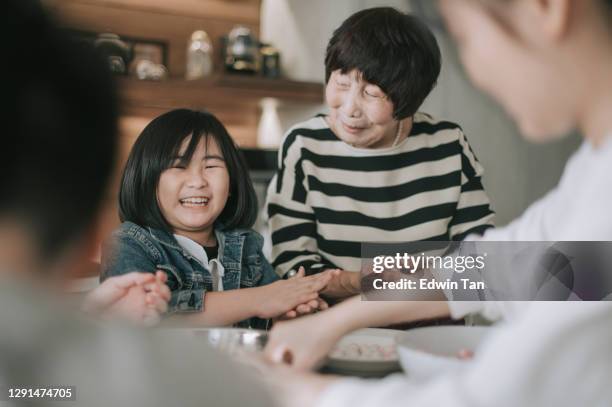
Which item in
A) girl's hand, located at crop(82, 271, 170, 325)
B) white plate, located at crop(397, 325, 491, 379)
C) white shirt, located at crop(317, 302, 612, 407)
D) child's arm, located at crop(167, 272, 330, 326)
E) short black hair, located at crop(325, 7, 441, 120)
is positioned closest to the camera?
white shirt, located at crop(317, 302, 612, 407)

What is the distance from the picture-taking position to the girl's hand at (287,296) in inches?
38.7

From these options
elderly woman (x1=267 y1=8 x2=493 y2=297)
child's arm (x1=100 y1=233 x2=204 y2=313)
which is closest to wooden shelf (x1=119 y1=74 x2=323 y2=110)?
elderly woman (x1=267 y1=8 x2=493 y2=297)

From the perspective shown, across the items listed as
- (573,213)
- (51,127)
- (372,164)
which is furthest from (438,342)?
(372,164)

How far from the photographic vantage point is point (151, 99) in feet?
7.93

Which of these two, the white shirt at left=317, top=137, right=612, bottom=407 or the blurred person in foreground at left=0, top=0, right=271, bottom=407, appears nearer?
the blurred person in foreground at left=0, top=0, right=271, bottom=407

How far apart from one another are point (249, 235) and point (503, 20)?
2.51ft

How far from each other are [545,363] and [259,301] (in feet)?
1.99

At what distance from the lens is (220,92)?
7.73 ft

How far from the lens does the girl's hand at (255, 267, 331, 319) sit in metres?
0.98

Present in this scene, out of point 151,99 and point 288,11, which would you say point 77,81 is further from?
point 288,11

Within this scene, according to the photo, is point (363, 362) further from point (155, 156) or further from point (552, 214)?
point (155, 156)

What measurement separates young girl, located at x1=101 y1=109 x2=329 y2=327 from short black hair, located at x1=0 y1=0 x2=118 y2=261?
0.64 metres

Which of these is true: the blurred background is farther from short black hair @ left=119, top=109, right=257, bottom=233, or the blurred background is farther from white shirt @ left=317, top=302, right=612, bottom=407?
white shirt @ left=317, top=302, right=612, bottom=407

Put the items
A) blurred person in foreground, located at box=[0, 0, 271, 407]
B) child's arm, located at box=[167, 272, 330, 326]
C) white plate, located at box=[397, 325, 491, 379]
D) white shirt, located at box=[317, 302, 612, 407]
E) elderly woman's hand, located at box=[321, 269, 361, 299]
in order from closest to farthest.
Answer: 1. blurred person in foreground, located at box=[0, 0, 271, 407]
2. white shirt, located at box=[317, 302, 612, 407]
3. white plate, located at box=[397, 325, 491, 379]
4. child's arm, located at box=[167, 272, 330, 326]
5. elderly woman's hand, located at box=[321, 269, 361, 299]
